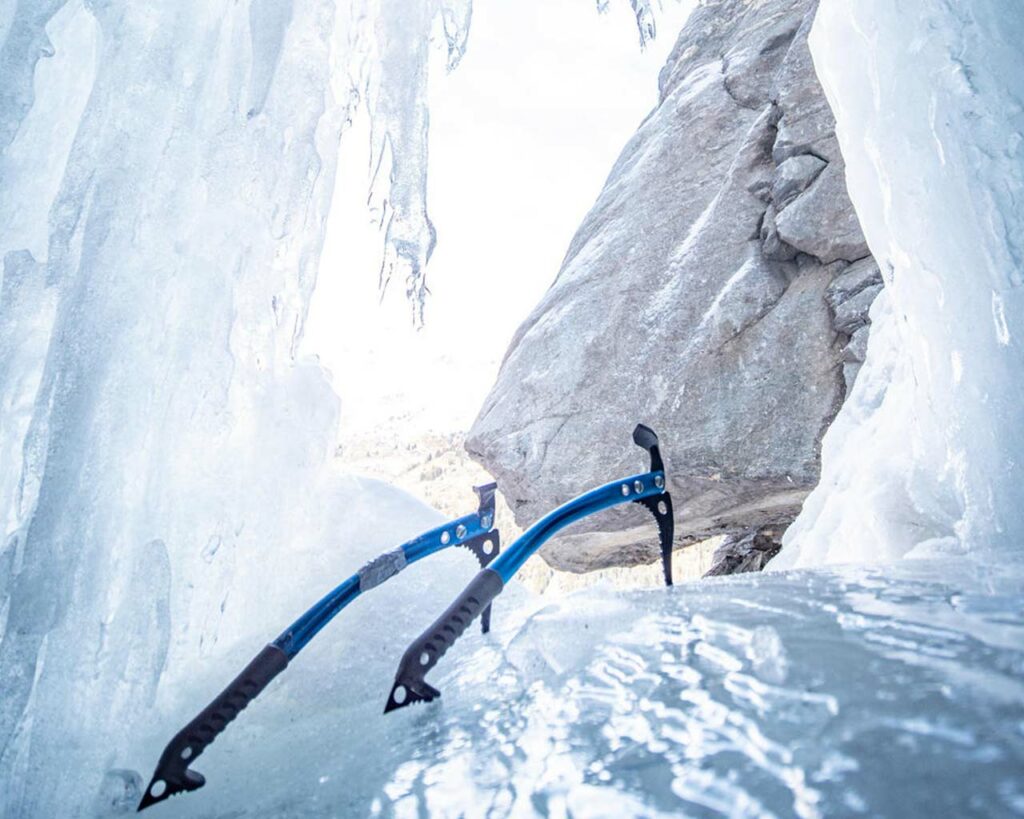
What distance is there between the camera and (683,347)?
7637 mm

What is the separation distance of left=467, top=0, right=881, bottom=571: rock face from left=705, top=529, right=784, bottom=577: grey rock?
50 centimetres

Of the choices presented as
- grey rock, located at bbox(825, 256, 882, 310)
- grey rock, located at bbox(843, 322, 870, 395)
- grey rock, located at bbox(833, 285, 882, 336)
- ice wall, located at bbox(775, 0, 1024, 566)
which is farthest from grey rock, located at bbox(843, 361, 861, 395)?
ice wall, located at bbox(775, 0, 1024, 566)

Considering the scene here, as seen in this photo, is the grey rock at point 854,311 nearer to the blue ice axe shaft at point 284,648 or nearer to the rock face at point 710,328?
the rock face at point 710,328

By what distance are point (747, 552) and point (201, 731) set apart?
879 cm

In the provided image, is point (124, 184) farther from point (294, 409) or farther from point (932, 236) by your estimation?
point (932, 236)

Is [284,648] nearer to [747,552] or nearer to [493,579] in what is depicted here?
[493,579]

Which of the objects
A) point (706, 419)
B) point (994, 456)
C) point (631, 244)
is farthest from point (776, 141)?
point (994, 456)

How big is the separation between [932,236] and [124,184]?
334 centimetres

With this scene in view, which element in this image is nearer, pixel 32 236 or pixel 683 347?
pixel 32 236

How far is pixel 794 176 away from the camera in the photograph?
7.61 meters

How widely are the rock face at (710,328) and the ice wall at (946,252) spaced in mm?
3002

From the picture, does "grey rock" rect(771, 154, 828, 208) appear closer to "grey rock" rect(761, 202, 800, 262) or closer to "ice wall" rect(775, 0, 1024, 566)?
"grey rock" rect(761, 202, 800, 262)

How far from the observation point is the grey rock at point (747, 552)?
353 inches

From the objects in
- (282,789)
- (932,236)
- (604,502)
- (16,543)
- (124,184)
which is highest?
(124,184)
